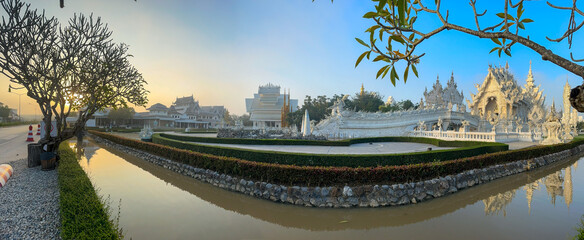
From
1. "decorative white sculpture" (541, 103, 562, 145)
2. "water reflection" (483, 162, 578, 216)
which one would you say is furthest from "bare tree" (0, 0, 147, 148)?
"decorative white sculpture" (541, 103, 562, 145)

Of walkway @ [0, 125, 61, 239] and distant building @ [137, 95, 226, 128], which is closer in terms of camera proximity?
walkway @ [0, 125, 61, 239]

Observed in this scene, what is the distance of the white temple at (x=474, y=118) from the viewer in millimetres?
20734

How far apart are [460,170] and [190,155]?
33.7 feet

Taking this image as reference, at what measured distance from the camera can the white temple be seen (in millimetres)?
20734

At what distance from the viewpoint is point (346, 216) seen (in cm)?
592

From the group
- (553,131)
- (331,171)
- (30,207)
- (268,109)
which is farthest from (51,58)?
(268,109)

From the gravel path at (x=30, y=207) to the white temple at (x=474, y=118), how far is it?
1927cm

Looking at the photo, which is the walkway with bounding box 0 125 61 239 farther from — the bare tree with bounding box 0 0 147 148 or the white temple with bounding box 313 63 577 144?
the white temple with bounding box 313 63 577 144

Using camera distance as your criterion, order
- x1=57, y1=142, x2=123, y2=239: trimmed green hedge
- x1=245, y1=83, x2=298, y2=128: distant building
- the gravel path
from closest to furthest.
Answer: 1. x1=57, y1=142, x2=123, y2=239: trimmed green hedge
2. the gravel path
3. x1=245, y1=83, x2=298, y2=128: distant building

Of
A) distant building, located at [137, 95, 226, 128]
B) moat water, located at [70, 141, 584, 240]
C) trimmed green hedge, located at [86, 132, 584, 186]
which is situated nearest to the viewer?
moat water, located at [70, 141, 584, 240]

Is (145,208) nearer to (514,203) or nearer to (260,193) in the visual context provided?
(260,193)

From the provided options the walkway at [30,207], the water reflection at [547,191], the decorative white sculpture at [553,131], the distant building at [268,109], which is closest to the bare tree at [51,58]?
the walkway at [30,207]

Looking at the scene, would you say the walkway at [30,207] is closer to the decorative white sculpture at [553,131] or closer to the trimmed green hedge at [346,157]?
the trimmed green hedge at [346,157]

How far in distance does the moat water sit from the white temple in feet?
43.9
